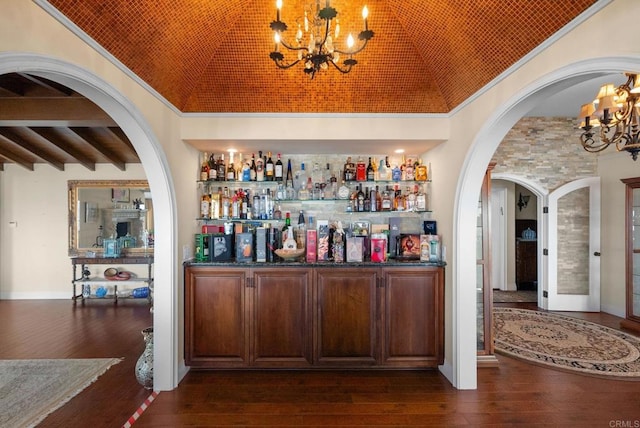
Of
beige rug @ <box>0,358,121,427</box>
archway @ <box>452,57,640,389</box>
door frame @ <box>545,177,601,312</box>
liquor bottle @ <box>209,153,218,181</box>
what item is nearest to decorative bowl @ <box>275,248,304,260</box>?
liquor bottle @ <box>209,153,218,181</box>

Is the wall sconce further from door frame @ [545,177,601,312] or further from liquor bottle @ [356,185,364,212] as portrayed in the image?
liquor bottle @ [356,185,364,212]

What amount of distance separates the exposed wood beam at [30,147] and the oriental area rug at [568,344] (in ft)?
24.7

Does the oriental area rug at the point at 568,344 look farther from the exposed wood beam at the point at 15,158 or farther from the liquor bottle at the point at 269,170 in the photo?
the exposed wood beam at the point at 15,158

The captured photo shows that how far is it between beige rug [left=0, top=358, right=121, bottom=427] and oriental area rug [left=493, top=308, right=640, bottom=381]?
14.4ft

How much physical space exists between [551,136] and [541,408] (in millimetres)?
4471

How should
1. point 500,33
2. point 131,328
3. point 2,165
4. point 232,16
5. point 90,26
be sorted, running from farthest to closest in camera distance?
point 2,165 → point 131,328 → point 232,16 → point 500,33 → point 90,26

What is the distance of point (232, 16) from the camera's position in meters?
2.55

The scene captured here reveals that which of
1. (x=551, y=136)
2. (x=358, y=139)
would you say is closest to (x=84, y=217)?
(x=358, y=139)

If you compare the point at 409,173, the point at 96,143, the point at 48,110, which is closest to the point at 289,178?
the point at 409,173

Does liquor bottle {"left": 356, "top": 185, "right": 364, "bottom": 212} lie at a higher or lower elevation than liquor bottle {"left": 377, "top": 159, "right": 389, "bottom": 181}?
lower

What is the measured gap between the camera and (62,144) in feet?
16.9

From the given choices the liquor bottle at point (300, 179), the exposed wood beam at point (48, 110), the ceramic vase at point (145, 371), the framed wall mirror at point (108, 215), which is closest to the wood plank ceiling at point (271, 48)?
the exposed wood beam at point (48, 110)

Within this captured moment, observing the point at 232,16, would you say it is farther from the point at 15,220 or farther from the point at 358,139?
the point at 15,220

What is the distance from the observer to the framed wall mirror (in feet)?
20.0
